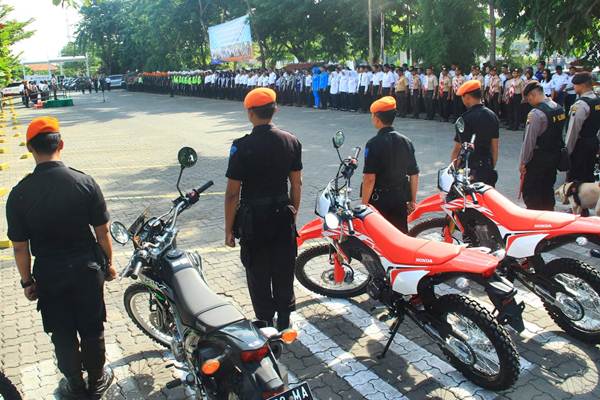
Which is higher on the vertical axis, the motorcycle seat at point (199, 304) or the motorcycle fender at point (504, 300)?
the motorcycle seat at point (199, 304)

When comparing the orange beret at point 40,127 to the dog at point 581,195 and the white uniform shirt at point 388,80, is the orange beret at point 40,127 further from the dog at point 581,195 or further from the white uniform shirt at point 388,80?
the white uniform shirt at point 388,80

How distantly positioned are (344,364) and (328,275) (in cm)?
113

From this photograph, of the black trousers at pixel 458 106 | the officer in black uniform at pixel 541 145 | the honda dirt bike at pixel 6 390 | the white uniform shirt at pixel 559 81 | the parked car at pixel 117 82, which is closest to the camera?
the honda dirt bike at pixel 6 390

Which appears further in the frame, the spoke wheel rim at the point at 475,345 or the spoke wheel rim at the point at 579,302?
the spoke wheel rim at the point at 579,302

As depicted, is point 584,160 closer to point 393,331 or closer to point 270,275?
point 393,331

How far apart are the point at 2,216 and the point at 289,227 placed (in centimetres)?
624

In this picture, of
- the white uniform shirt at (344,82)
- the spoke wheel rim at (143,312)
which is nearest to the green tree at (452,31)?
the white uniform shirt at (344,82)

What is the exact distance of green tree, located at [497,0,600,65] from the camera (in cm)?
1163

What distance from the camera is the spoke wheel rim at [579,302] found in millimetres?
3870

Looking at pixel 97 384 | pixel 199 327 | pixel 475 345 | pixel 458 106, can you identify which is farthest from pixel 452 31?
pixel 199 327

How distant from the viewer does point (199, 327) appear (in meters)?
2.83

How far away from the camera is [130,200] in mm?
8766

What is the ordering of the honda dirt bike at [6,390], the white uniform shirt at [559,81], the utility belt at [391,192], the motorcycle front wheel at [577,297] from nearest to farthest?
the honda dirt bike at [6,390] → the motorcycle front wheel at [577,297] → the utility belt at [391,192] → the white uniform shirt at [559,81]

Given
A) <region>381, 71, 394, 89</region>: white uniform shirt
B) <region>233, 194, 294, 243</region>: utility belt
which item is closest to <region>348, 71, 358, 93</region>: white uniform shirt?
<region>381, 71, 394, 89</region>: white uniform shirt
